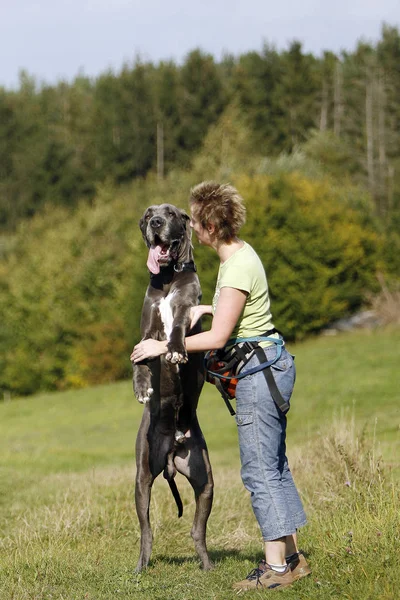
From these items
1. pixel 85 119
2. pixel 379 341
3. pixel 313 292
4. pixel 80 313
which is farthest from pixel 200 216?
pixel 85 119

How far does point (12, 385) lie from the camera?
131ft

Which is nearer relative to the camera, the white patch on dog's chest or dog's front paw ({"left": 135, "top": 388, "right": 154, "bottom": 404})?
dog's front paw ({"left": 135, "top": 388, "right": 154, "bottom": 404})

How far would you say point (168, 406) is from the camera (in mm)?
5617

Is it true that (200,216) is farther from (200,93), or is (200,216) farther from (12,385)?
(200,93)

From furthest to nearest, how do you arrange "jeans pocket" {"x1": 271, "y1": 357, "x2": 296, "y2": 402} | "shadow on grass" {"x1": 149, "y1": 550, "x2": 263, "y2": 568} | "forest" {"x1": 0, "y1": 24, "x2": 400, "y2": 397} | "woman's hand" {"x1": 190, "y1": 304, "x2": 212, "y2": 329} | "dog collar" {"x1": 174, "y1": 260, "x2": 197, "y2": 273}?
"forest" {"x1": 0, "y1": 24, "x2": 400, "y2": 397} → "shadow on grass" {"x1": 149, "y1": 550, "x2": 263, "y2": 568} → "dog collar" {"x1": 174, "y1": 260, "x2": 197, "y2": 273} → "woman's hand" {"x1": 190, "y1": 304, "x2": 212, "y2": 329} → "jeans pocket" {"x1": 271, "y1": 357, "x2": 296, "y2": 402}

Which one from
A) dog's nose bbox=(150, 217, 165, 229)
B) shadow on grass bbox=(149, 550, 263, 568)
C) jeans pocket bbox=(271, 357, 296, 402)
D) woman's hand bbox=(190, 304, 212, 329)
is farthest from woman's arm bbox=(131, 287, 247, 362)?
shadow on grass bbox=(149, 550, 263, 568)

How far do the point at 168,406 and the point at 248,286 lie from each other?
123 centimetres

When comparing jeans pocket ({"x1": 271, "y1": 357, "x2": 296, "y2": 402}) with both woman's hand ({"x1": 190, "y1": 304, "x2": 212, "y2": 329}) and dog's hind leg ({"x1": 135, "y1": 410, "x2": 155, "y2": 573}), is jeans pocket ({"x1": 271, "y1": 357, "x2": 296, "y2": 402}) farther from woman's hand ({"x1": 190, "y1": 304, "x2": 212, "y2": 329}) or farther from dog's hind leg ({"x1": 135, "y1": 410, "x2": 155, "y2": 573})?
dog's hind leg ({"x1": 135, "y1": 410, "x2": 155, "y2": 573})

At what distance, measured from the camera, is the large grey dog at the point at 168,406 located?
558 cm

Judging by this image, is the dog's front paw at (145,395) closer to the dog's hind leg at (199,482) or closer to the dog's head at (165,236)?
the dog's hind leg at (199,482)

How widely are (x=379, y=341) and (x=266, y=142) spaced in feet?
99.7

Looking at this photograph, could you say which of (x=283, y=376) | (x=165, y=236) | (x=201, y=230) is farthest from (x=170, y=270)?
(x=283, y=376)

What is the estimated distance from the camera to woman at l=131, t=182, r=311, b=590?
15.9ft

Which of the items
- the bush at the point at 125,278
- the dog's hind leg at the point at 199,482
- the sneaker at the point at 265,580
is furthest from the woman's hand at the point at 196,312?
the bush at the point at 125,278
